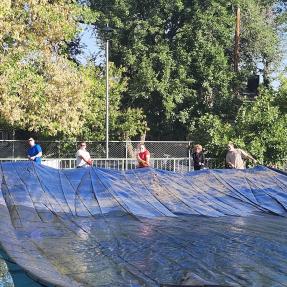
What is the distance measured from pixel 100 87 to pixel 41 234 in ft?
67.6

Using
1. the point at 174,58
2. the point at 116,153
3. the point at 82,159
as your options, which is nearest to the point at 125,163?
the point at 116,153

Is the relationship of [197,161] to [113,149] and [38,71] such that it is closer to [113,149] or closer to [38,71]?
[38,71]

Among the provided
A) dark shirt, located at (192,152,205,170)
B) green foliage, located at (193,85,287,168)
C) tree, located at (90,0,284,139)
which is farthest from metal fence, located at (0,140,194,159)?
dark shirt, located at (192,152,205,170)

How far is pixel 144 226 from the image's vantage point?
10461 millimetres

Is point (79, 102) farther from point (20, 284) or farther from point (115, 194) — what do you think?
point (20, 284)

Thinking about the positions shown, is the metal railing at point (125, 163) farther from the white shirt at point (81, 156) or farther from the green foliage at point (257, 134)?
the white shirt at point (81, 156)

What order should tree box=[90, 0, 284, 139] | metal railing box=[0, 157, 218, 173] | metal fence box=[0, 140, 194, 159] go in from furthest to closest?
→ tree box=[90, 0, 284, 139]
metal fence box=[0, 140, 194, 159]
metal railing box=[0, 157, 218, 173]

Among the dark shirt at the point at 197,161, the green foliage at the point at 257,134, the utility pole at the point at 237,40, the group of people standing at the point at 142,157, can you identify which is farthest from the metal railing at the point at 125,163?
the utility pole at the point at 237,40

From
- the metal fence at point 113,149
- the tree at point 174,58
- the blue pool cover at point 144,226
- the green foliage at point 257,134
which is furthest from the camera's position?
the tree at point 174,58

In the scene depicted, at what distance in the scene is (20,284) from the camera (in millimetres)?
5566

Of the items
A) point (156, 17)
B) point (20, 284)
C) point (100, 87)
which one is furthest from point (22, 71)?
point (20, 284)

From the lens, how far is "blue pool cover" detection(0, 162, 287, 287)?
21.7 feet

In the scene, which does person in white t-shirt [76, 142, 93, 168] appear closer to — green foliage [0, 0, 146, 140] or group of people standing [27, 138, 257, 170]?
group of people standing [27, 138, 257, 170]

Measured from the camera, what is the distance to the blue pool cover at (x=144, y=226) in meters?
6.61
